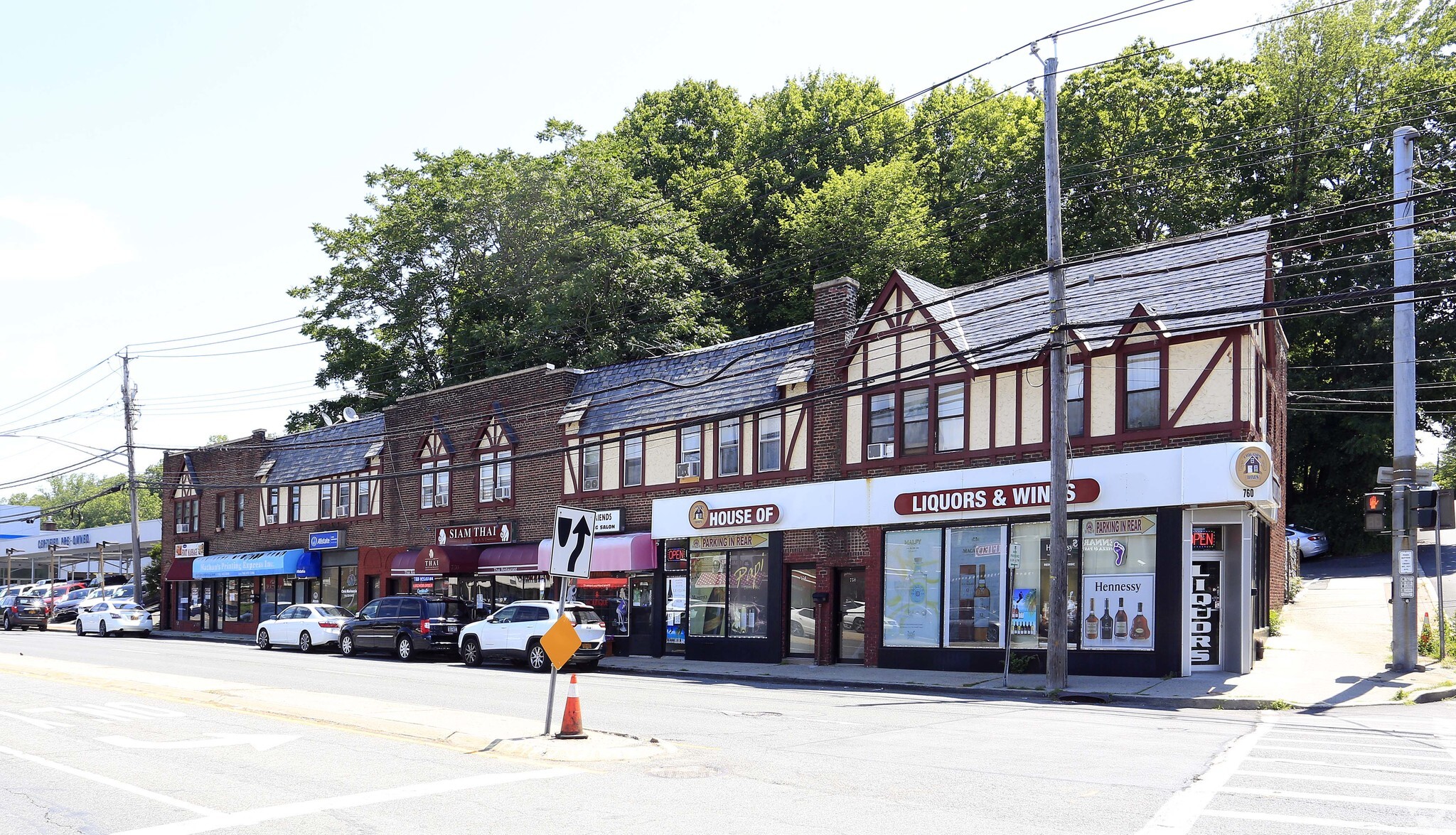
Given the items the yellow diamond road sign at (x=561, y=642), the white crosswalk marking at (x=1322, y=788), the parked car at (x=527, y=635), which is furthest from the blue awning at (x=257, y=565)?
the white crosswalk marking at (x=1322, y=788)

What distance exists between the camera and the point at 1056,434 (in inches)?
822

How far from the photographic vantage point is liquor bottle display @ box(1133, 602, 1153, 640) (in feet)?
72.3

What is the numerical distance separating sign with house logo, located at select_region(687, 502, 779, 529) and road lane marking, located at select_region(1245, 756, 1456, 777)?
17.2m

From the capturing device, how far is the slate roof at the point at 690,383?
29.8m

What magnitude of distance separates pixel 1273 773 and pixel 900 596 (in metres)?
15.6

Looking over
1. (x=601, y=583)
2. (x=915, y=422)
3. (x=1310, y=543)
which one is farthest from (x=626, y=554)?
(x=1310, y=543)

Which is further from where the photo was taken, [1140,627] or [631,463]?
[631,463]

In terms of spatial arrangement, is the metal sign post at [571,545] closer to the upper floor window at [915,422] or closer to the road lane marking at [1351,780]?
the road lane marking at [1351,780]

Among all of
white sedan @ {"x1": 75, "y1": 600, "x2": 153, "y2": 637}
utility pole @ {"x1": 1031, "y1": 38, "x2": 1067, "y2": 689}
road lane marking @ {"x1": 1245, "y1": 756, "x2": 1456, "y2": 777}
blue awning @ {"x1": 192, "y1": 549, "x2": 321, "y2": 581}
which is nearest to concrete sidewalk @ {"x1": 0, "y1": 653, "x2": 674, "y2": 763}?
road lane marking @ {"x1": 1245, "y1": 756, "x2": 1456, "y2": 777}

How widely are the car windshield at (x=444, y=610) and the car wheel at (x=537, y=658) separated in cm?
469

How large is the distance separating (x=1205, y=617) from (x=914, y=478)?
262 inches

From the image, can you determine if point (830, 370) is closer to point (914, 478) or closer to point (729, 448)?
point (914, 478)

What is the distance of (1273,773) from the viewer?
10789 millimetres

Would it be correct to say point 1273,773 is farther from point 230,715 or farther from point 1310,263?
point 1310,263
